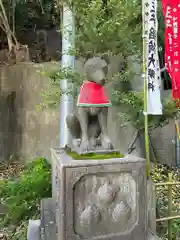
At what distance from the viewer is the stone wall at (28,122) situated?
22.0 feet

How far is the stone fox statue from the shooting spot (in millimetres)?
2861

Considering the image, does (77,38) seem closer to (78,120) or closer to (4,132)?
(78,120)

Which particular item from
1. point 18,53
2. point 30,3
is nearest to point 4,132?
point 18,53

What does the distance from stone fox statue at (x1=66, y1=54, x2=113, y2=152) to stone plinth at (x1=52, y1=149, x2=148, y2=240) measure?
1.04 ft

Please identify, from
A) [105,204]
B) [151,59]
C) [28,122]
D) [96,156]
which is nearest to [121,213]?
[105,204]

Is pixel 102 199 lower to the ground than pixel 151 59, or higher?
lower

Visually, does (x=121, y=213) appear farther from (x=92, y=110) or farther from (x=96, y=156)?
(x=92, y=110)

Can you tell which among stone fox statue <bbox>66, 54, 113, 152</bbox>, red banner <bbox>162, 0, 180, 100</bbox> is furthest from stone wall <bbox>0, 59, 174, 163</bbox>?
stone fox statue <bbox>66, 54, 113, 152</bbox>

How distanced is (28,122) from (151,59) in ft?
15.3

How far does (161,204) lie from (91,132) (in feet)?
6.65

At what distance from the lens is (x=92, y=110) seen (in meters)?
2.95

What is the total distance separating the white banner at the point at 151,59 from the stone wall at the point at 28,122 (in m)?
3.24

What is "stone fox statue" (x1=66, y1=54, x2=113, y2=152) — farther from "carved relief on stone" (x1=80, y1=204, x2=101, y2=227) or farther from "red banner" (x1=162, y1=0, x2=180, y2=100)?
"red banner" (x1=162, y1=0, x2=180, y2=100)

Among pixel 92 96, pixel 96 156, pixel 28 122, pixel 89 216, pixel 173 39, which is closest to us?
pixel 89 216
